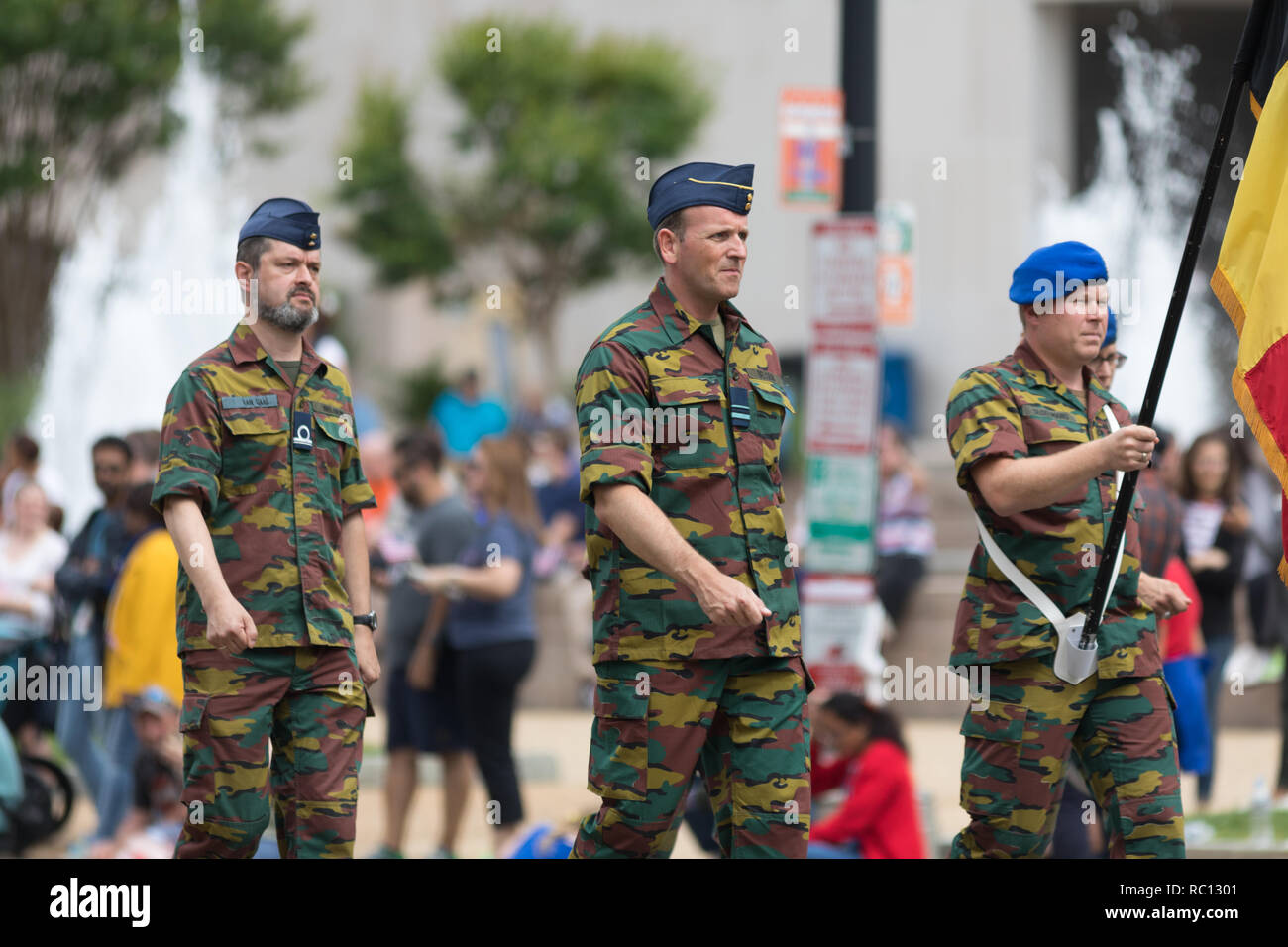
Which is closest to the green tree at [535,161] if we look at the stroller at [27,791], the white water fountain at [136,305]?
the white water fountain at [136,305]

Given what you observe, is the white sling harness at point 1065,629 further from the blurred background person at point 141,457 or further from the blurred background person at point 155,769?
the blurred background person at point 141,457

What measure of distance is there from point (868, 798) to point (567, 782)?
4.41 meters

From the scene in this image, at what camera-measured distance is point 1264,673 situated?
12.0 m

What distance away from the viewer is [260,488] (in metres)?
5.35

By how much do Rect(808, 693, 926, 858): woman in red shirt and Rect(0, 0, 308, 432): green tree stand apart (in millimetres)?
19721

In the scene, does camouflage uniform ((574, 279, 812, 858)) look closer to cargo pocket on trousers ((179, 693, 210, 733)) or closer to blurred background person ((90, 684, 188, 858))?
cargo pocket on trousers ((179, 693, 210, 733))

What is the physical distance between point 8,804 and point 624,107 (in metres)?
22.6

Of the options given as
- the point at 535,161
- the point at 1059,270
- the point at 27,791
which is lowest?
the point at 27,791

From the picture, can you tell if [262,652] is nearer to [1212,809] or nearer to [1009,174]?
[1212,809]

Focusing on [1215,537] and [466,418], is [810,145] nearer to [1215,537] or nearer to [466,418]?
[1215,537]

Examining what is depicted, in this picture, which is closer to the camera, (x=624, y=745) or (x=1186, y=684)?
(x=624, y=745)

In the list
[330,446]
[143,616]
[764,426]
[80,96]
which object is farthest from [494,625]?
[80,96]

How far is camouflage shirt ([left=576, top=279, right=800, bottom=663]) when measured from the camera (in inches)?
199
